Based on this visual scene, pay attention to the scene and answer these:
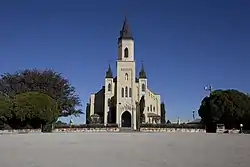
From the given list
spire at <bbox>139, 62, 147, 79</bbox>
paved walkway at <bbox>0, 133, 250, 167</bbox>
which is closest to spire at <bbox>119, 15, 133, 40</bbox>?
spire at <bbox>139, 62, 147, 79</bbox>

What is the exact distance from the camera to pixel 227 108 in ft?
211

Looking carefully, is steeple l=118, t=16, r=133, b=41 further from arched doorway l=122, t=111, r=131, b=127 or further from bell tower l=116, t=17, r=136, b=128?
arched doorway l=122, t=111, r=131, b=127

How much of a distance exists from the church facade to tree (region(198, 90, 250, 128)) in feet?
77.8

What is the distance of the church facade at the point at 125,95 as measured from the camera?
8969 centimetres

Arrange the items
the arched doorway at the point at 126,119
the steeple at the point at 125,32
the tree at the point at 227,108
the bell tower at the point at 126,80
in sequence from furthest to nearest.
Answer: the steeple at the point at 125,32 → the arched doorway at the point at 126,119 → the bell tower at the point at 126,80 → the tree at the point at 227,108

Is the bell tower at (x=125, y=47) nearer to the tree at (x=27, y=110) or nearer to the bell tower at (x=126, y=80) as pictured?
the bell tower at (x=126, y=80)

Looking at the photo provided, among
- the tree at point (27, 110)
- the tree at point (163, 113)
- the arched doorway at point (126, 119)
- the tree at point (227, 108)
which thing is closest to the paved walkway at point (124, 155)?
the tree at point (27, 110)

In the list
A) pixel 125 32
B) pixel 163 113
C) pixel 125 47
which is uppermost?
pixel 125 32

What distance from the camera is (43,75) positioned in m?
68.4

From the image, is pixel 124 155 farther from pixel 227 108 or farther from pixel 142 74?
pixel 142 74

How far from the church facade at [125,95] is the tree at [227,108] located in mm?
23718

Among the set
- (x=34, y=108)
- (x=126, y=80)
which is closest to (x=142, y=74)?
(x=126, y=80)

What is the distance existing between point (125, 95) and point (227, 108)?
32375 millimetres

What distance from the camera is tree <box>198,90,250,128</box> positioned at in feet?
209
